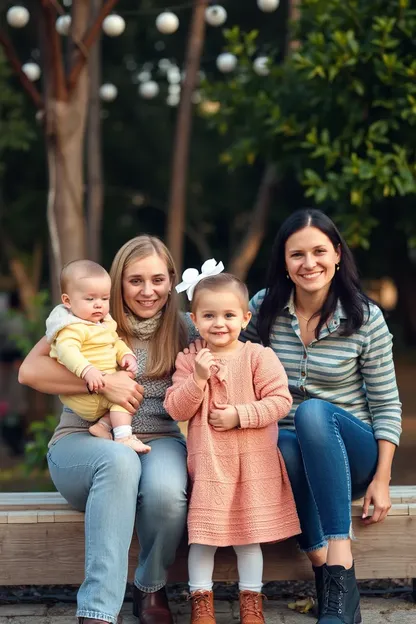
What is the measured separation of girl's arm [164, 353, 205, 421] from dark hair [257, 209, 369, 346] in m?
0.43

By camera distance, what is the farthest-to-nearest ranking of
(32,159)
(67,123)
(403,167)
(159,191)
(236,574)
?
(159,191), (32,159), (67,123), (403,167), (236,574)

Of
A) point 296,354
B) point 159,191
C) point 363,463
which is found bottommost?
point 363,463

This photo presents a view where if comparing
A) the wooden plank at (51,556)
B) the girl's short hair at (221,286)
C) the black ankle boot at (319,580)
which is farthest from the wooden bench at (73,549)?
the girl's short hair at (221,286)

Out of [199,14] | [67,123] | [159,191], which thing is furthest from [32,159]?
[67,123]

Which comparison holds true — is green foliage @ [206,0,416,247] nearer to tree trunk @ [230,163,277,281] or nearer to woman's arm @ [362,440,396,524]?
woman's arm @ [362,440,396,524]

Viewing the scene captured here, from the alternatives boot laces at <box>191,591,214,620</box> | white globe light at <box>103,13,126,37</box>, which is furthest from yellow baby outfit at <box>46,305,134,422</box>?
white globe light at <box>103,13,126,37</box>

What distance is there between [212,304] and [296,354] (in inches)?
18.3

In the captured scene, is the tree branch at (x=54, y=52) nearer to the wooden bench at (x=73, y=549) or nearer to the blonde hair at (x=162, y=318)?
the blonde hair at (x=162, y=318)

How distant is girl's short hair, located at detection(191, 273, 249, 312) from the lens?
3465 mm

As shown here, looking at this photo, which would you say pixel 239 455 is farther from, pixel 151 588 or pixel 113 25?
pixel 113 25

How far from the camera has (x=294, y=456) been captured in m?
3.58

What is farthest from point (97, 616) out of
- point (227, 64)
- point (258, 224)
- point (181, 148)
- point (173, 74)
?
point (173, 74)

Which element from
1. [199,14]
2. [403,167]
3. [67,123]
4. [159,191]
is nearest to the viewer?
[403,167]

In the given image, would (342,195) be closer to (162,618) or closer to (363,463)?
(363,463)
